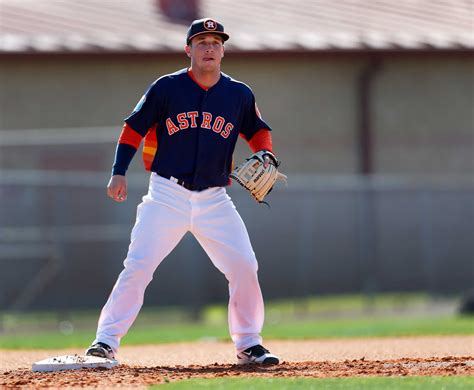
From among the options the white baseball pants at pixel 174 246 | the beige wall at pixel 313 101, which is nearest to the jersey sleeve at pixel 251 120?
the white baseball pants at pixel 174 246

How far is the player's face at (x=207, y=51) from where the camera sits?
7223 millimetres

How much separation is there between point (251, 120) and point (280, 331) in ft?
15.8

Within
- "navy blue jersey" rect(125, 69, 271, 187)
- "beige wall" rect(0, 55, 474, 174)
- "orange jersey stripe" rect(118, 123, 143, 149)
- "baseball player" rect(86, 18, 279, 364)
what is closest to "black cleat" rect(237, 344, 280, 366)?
"baseball player" rect(86, 18, 279, 364)

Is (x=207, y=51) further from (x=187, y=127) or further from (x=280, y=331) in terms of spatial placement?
(x=280, y=331)

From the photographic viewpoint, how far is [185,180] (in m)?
7.22

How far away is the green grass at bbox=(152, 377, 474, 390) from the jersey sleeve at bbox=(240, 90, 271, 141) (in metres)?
1.76

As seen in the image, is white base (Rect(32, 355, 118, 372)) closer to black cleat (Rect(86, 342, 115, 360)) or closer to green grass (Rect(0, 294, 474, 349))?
black cleat (Rect(86, 342, 115, 360))

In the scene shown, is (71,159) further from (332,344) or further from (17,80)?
(332,344)

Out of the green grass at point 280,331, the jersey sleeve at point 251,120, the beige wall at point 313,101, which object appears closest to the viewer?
the jersey sleeve at point 251,120

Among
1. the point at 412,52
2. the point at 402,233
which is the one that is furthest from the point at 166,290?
the point at 412,52

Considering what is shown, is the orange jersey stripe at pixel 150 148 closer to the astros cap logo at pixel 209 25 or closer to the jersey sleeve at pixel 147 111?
the jersey sleeve at pixel 147 111

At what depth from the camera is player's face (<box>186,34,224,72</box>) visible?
23.7 ft

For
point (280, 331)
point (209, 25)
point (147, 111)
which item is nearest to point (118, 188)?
point (147, 111)

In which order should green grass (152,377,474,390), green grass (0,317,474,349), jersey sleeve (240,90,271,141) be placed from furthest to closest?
green grass (0,317,474,349), jersey sleeve (240,90,271,141), green grass (152,377,474,390)
